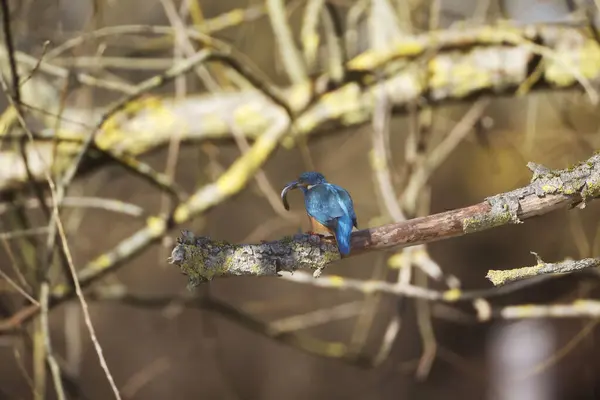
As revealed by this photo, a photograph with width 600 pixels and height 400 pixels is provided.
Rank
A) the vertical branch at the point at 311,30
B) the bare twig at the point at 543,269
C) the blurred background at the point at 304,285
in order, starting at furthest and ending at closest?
the blurred background at the point at 304,285, the vertical branch at the point at 311,30, the bare twig at the point at 543,269

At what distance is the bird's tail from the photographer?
2.73 ft

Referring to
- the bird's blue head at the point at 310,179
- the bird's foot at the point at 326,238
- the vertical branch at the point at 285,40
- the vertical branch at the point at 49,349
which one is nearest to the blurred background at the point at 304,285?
the vertical branch at the point at 285,40

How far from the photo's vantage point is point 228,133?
1.83 metres

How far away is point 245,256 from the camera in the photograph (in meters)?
0.84

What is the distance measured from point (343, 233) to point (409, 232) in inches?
3.7

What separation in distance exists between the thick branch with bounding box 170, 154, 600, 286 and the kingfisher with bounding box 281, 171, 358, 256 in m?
0.02

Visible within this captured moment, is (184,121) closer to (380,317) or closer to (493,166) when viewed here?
(493,166)

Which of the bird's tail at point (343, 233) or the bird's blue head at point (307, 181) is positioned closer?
the bird's tail at point (343, 233)

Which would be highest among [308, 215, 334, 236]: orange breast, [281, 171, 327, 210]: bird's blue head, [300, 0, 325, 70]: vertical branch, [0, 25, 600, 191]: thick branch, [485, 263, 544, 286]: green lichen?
[300, 0, 325, 70]: vertical branch

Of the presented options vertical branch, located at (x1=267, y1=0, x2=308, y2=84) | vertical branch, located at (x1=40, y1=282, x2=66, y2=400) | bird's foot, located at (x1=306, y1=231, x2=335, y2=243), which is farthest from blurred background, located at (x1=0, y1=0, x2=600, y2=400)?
bird's foot, located at (x1=306, y1=231, x2=335, y2=243)

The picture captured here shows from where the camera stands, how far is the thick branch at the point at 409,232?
838 mm

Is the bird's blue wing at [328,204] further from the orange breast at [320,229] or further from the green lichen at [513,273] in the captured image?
the green lichen at [513,273]

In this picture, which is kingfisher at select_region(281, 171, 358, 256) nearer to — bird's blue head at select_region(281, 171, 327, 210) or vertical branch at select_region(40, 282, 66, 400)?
bird's blue head at select_region(281, 171, 327, 210)

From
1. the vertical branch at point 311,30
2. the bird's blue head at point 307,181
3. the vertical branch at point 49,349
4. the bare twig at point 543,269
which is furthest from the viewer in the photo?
the vertical branch at point 311,30
